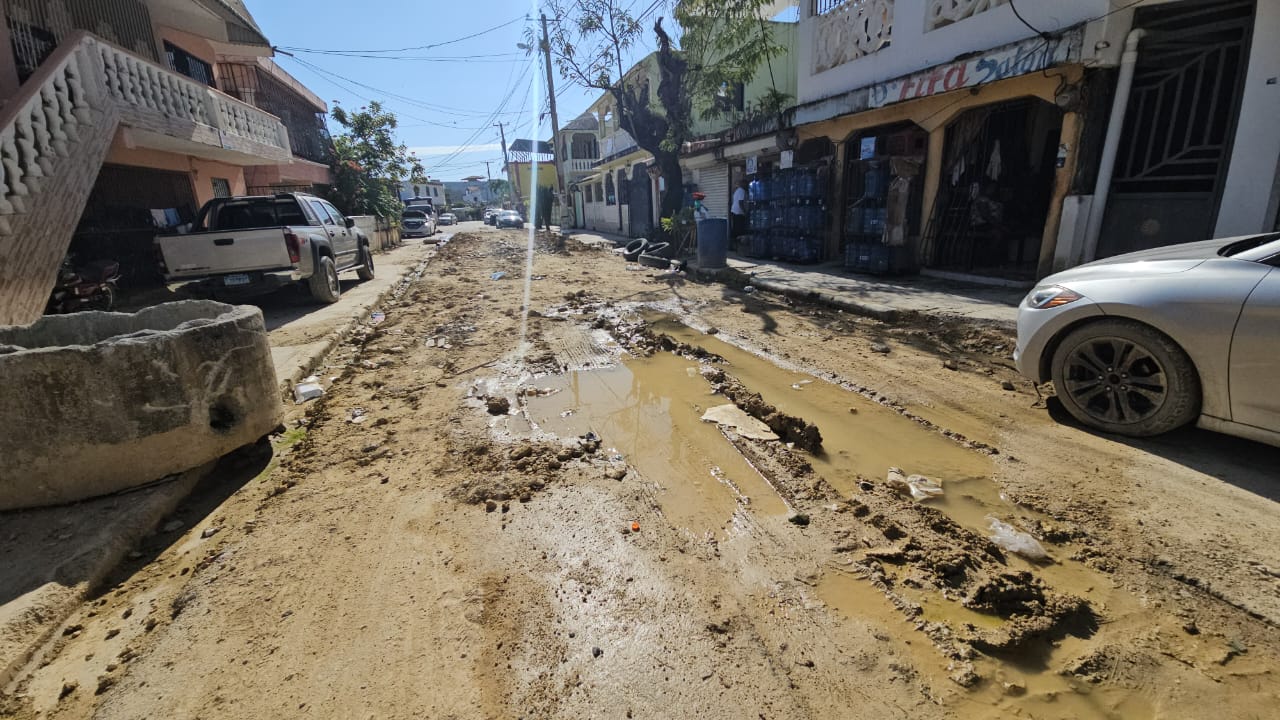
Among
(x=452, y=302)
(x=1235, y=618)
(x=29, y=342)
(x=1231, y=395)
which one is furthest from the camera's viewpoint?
(x=452, y=302)

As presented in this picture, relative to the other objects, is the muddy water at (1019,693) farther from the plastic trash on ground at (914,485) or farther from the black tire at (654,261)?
the black tire at (654,261)

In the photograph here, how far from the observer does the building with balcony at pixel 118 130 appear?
676cm

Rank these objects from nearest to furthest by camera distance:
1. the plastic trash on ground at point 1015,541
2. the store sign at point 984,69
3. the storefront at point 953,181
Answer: the plastic trash on ground at point 1015,541 → the store sign at point 984,69 → the storefront at point 953,181

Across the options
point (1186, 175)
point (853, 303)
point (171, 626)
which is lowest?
point (171, 626)

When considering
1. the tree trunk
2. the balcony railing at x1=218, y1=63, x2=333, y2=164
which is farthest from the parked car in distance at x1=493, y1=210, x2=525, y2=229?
the tree trunk

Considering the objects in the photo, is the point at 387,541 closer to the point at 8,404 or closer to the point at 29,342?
the point at 8,404

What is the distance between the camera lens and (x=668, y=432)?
13.6 ft

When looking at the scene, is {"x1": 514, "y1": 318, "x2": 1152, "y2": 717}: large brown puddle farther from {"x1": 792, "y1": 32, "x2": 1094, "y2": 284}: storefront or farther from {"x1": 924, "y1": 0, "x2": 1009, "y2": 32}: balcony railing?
{"x1": 924, "y1": 0, "x2": 1009, "y2": 32}: balcony railing

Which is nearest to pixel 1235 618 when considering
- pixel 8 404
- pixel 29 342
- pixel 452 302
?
pixel 8 404

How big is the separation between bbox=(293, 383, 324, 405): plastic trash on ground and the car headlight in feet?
20.0

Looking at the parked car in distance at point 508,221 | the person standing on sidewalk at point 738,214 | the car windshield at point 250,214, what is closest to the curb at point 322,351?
the car windshield at point 250,214

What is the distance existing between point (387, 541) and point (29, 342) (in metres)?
3.09

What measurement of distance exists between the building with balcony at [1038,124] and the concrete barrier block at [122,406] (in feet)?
34.1

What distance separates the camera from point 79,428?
2.98 m
